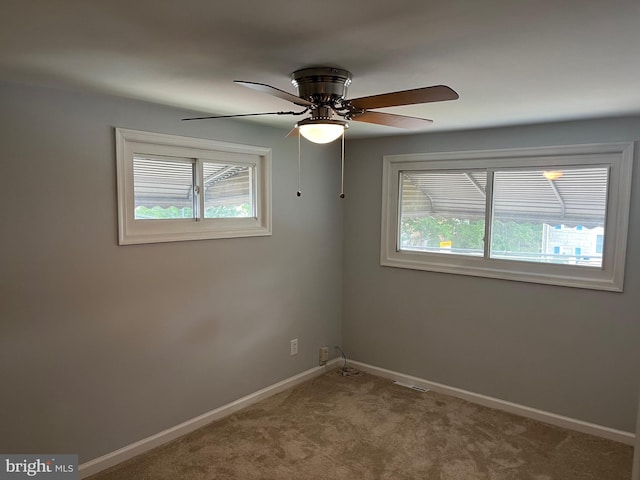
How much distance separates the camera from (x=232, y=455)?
286 cm

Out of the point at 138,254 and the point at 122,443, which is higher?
the point at 138,254

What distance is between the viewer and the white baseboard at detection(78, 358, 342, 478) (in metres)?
2.67

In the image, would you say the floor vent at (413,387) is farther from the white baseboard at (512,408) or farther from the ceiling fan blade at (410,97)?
A: the ceiling fan blade at (410,97)

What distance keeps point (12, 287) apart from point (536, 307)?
3425mm

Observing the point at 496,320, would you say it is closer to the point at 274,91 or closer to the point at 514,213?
the point at 514,213

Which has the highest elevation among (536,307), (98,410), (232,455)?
(536,307)

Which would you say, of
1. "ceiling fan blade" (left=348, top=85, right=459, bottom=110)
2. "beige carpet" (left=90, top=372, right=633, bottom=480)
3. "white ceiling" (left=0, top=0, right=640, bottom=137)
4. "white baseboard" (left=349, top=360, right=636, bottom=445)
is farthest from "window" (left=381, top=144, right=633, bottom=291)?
"ceiling fan blade" (left=348, top=85, right=459, bottom=110)

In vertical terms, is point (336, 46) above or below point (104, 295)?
above

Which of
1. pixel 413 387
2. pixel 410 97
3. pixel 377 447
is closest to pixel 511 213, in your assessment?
pixel 413 387

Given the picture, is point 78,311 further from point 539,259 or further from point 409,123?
point 539,259

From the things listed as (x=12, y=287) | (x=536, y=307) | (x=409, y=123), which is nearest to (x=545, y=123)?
(x=536, y=307)

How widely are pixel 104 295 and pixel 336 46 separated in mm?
2007

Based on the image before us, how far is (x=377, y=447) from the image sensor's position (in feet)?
9.78

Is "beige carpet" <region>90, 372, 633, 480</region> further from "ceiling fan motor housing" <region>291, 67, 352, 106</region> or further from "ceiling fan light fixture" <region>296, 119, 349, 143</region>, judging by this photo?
"ceiling fan motor housing" <region>291, 67, 352, 106</region>
